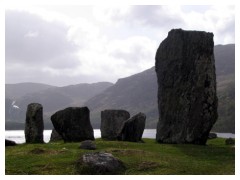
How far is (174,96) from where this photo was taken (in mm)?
51656

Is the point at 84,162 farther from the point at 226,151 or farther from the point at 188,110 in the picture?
the point at 188,110

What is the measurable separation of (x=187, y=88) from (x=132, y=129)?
922 cm

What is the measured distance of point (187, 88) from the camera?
5084 cm

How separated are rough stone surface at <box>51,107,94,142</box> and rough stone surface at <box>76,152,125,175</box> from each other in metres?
21.3

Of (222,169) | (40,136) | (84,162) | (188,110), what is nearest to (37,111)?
(40,136)

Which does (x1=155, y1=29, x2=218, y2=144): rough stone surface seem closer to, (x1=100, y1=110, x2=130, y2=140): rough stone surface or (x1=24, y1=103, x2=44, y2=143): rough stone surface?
(x1=24, y1=103, x2=44, y2=143): rough stone surface

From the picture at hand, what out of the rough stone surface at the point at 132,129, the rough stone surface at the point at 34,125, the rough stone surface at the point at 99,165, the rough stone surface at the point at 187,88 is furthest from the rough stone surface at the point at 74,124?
the rough stone surface at the point at 99,165

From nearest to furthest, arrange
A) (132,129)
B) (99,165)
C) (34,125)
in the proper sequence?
1. (99,165)
2. (34,125)
3. (132,129)

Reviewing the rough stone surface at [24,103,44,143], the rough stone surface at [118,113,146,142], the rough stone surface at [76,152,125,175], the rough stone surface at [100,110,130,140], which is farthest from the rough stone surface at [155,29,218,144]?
the rough stone surface at [76,152,125,175]

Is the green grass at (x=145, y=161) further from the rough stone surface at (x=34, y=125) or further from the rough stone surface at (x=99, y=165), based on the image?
the rough stone surface at (x=34, y=125)

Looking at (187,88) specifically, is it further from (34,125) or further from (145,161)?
(34,125)

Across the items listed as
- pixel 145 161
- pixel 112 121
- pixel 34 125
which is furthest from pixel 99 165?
pixel 112 121

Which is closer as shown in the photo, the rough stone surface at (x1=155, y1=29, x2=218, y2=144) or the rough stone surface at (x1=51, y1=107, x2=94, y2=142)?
the rough stone surface at (x1=155, y1=29, x2=218, y2=144)

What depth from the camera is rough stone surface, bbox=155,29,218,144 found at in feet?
162
